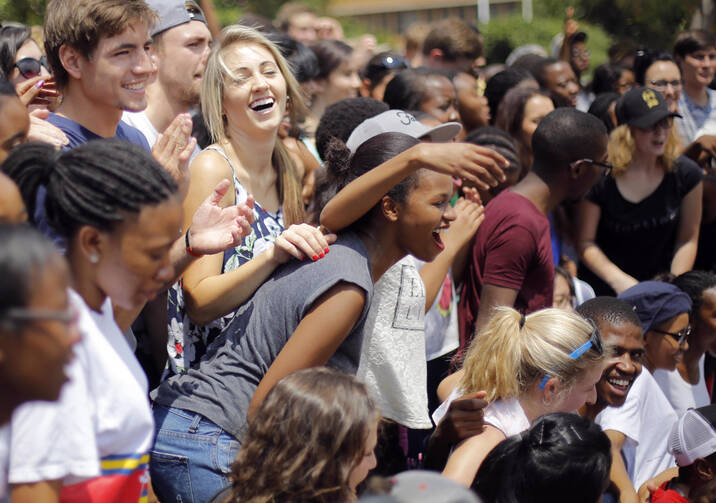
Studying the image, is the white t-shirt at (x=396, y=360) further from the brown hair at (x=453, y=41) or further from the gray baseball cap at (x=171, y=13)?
the brown hair at (x=453, y=41)

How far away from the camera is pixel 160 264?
6.28 ft

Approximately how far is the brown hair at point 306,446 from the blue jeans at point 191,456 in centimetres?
27

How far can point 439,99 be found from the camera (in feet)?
16.9

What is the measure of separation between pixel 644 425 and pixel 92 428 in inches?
114

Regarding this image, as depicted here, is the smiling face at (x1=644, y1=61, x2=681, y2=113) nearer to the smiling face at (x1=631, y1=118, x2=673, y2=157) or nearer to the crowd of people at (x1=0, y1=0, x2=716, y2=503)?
the crowd of people at (x1=0, y1=0, x2=716, y2=503)

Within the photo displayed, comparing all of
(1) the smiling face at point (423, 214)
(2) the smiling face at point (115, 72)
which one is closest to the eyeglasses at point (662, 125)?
(1) the smiling face at point (423, 214)

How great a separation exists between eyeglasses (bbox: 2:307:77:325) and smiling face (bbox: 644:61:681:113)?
5.92m

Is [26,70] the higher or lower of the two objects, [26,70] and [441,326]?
the higher

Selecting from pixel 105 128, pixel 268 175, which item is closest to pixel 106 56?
pixel 105 128

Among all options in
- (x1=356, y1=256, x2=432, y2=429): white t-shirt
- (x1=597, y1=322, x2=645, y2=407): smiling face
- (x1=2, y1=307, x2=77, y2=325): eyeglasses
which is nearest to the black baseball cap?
(x1=597, y1=322, x2=645, y2=407): smiling face

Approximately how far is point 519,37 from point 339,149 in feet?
73.7

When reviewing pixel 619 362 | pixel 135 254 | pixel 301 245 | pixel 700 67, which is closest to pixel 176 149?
pixel 301 245

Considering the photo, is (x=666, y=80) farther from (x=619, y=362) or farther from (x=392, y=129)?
(x=392, y=129)

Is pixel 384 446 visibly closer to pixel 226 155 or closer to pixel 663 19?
pixel 226 155
